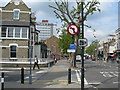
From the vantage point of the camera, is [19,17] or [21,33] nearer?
[21,33]

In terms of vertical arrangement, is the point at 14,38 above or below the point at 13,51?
above

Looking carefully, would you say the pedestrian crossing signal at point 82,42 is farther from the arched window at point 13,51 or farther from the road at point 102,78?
the arched window at point 13,51

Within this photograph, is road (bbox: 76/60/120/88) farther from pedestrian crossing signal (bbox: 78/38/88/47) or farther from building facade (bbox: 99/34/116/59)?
building facade (bbox: 99/34/116/59)

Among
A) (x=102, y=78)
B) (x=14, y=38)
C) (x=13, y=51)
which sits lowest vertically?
(x=102, y=78)

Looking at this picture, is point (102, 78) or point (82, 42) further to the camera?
point (102, 78)

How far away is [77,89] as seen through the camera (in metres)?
10.5

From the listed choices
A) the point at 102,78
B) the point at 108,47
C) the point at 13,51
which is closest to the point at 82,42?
the point at 102,78

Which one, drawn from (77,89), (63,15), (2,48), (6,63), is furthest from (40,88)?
(2,48)

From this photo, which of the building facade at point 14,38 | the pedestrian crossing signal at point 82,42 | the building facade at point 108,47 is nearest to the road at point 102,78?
the pedestrian crossing signal at point 82,42

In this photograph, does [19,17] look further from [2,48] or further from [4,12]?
[2,48]

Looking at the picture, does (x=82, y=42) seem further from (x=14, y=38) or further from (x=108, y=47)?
(x=108, y=47)

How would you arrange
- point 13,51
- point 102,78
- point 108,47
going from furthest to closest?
1. point 108,47
2. point 13,51
3. point 102,78

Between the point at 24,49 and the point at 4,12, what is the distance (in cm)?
753

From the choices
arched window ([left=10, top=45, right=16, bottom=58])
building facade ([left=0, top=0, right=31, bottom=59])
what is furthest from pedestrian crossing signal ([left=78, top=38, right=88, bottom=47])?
arched window ([left=10, top=45, right=16, bottom=58])
